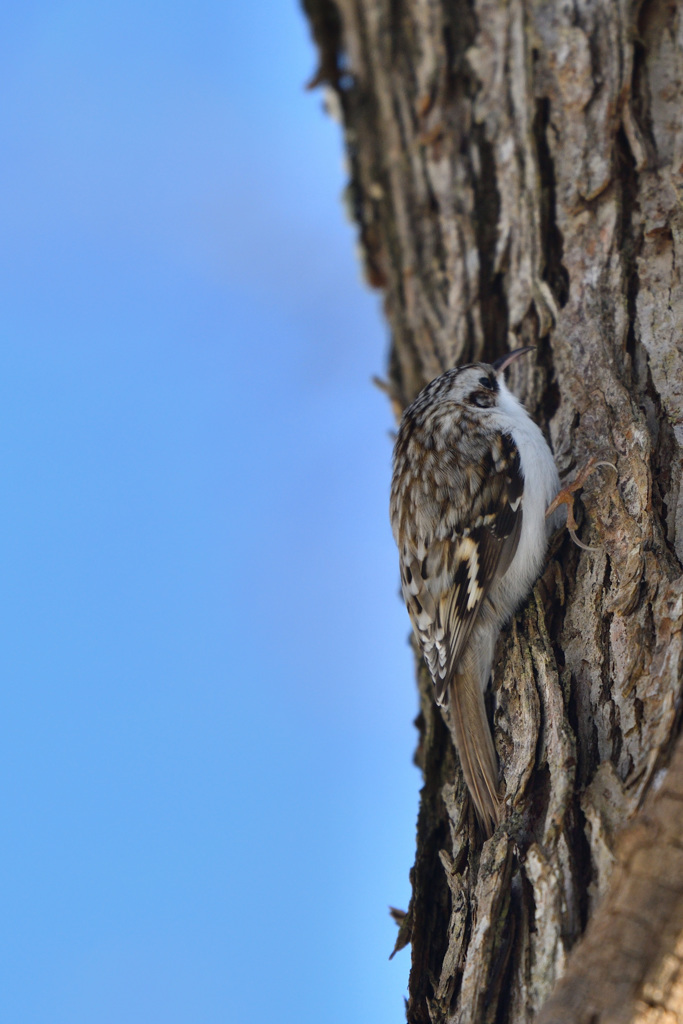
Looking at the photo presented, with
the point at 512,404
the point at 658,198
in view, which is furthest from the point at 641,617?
the point at 658,198

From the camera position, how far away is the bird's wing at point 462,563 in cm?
202

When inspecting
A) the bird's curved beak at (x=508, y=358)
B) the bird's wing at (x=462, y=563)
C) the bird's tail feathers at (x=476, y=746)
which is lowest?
the bird's tail feathers at (x=476, y=746)

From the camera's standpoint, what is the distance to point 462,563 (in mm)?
2119

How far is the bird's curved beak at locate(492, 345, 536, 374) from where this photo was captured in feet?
7.55

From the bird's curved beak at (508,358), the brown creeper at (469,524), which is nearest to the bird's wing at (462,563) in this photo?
the brown creeper at (469,524)

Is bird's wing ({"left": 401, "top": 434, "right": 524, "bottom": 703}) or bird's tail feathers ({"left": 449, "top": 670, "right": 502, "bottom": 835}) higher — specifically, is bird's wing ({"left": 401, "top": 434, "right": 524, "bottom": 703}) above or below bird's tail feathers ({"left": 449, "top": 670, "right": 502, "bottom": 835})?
above

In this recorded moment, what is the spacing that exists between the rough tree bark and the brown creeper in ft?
0.23

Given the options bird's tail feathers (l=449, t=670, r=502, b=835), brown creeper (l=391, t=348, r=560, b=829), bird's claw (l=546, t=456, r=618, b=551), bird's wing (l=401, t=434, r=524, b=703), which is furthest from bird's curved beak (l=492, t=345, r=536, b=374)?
bird's tail feathers (l=449, t=670, r=502, b=835)

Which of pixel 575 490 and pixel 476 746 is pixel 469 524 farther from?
pixel 476 746

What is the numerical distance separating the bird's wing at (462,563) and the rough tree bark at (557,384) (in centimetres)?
12

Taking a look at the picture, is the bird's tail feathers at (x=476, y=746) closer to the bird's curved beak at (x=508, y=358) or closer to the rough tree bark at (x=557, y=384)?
the rough tree bark at (x=557, y=384)

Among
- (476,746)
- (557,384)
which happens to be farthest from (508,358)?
(476,746)

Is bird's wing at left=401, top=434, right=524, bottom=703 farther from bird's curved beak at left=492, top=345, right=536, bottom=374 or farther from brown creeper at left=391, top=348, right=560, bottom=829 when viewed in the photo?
bird's curved beak at left=492, top=345, right=536, bottom=374

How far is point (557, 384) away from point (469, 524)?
402 millimetres
